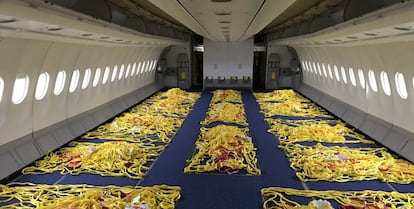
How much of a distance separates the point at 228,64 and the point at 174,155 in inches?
659

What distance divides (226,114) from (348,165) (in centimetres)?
714

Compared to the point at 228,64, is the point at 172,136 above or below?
below

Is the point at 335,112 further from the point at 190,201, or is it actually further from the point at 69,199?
the point at 69,199

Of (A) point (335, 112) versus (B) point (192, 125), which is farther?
(A) point (335, 112)

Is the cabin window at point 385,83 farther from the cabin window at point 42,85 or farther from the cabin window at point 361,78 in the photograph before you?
the cabin window at point 42,85

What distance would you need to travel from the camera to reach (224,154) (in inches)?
369

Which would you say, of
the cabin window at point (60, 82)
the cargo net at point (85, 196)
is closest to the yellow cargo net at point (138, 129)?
the cabin window at point (60, 82)

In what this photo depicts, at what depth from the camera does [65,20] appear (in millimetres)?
5406

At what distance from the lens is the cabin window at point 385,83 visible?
35.1 feet

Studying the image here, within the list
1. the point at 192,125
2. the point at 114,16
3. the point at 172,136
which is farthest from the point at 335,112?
the point at 114,16

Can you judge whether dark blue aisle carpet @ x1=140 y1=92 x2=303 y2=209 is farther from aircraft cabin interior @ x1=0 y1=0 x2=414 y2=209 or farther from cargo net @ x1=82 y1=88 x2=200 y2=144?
cargo net @ x1=82 y1=88 x2=200 y2=144

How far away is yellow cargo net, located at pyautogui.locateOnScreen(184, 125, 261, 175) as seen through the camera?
8617 mm

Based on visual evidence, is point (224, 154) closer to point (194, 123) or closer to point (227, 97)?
point (194, 123)

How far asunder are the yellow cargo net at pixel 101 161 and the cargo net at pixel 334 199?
2.99 m
